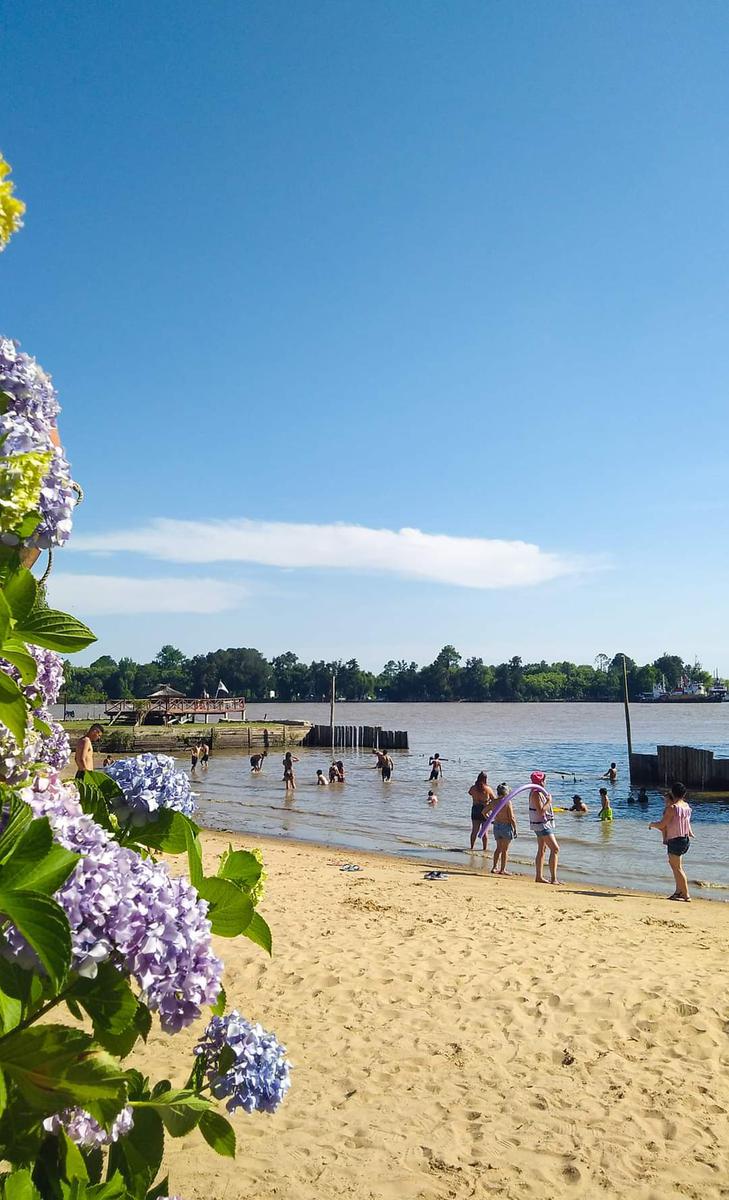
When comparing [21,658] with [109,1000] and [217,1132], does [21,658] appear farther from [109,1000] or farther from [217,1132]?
[217,1132]

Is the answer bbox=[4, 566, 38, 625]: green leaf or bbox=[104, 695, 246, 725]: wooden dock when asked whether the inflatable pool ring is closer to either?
bbox=[4, 566, 38, 625]: green leaf

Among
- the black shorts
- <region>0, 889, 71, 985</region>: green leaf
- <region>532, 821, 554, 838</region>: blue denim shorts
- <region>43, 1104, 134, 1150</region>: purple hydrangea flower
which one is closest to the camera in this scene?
<region>0, 889, 71, 985</region>: green leaf

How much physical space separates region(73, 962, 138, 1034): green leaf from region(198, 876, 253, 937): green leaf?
27 cm

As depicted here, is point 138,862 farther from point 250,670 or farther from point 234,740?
point 250,670

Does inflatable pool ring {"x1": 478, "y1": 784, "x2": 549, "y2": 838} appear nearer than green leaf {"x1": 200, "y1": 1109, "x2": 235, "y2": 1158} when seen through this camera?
No

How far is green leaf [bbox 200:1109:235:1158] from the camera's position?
5.76 feet

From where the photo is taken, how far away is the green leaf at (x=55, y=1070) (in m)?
1.34

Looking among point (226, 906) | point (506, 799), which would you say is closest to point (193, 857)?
point (226, 906)

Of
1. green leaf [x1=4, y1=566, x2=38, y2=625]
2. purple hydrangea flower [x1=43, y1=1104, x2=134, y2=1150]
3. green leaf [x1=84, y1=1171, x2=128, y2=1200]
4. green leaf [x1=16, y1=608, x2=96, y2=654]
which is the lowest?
green leaf [x1=84, y1=1171, x2=128, y2=1200]

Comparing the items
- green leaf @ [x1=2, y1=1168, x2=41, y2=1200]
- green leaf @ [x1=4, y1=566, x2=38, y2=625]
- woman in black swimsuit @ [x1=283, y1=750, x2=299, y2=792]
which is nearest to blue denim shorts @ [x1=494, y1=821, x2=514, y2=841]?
green leaf @ [x1=2, y1=1168, x2=41, y2=1200]

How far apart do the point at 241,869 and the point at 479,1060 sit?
525 centimetres

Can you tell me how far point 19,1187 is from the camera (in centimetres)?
143

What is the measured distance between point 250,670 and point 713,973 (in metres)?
167

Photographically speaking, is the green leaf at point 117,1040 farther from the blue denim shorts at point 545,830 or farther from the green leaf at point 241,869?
the blue denim shorts at point 545,830
